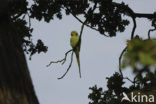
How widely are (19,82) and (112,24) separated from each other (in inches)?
221

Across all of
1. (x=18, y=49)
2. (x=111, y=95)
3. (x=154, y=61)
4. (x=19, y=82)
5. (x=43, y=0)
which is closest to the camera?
(x=154, y=61)

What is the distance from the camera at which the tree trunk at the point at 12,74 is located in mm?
3273

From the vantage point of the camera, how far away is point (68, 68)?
593cm

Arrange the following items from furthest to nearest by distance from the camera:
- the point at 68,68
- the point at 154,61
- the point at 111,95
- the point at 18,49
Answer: the point at 111,95 < the point at 68,68 < the point at 18,49 < the point at 154,61

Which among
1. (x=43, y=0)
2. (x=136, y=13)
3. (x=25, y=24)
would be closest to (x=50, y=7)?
(x=43, y=0)

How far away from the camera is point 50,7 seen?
9039 mm

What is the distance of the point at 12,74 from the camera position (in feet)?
11.0

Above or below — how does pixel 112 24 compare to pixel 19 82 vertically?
above

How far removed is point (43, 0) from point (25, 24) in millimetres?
922

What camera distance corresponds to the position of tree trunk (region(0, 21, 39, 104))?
3.27 metres

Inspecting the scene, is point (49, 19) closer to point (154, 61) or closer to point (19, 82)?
point (19, 82)

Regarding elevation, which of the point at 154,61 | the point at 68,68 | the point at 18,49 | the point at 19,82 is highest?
the point at 68,68

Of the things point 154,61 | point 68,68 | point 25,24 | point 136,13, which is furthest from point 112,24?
point 154,61

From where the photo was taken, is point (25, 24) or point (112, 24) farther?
point (25, 24)
